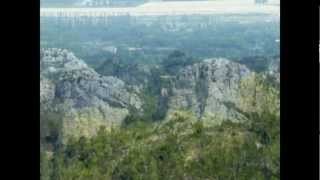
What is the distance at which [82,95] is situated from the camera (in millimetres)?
1816

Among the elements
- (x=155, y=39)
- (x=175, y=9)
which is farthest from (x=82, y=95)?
(x=175, y=9)

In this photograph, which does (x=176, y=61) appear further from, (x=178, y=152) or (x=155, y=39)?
(x=178, y=152)

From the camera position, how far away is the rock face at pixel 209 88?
1.81 m

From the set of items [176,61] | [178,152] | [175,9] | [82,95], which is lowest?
[178,152]

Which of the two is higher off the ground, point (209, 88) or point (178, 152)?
point (209, 88)

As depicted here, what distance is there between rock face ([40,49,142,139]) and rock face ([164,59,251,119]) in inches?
5.4

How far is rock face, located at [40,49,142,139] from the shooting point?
71.1 inches

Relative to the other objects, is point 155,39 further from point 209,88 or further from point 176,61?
point 209,88

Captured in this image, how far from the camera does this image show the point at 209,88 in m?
1.81

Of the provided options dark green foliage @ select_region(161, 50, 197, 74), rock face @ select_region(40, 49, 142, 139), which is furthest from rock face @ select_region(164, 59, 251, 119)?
rock face @ select_region(40, 49, 142, 139)

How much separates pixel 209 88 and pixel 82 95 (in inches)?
15.6

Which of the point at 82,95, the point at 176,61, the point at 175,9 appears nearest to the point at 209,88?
the point at 176,61
